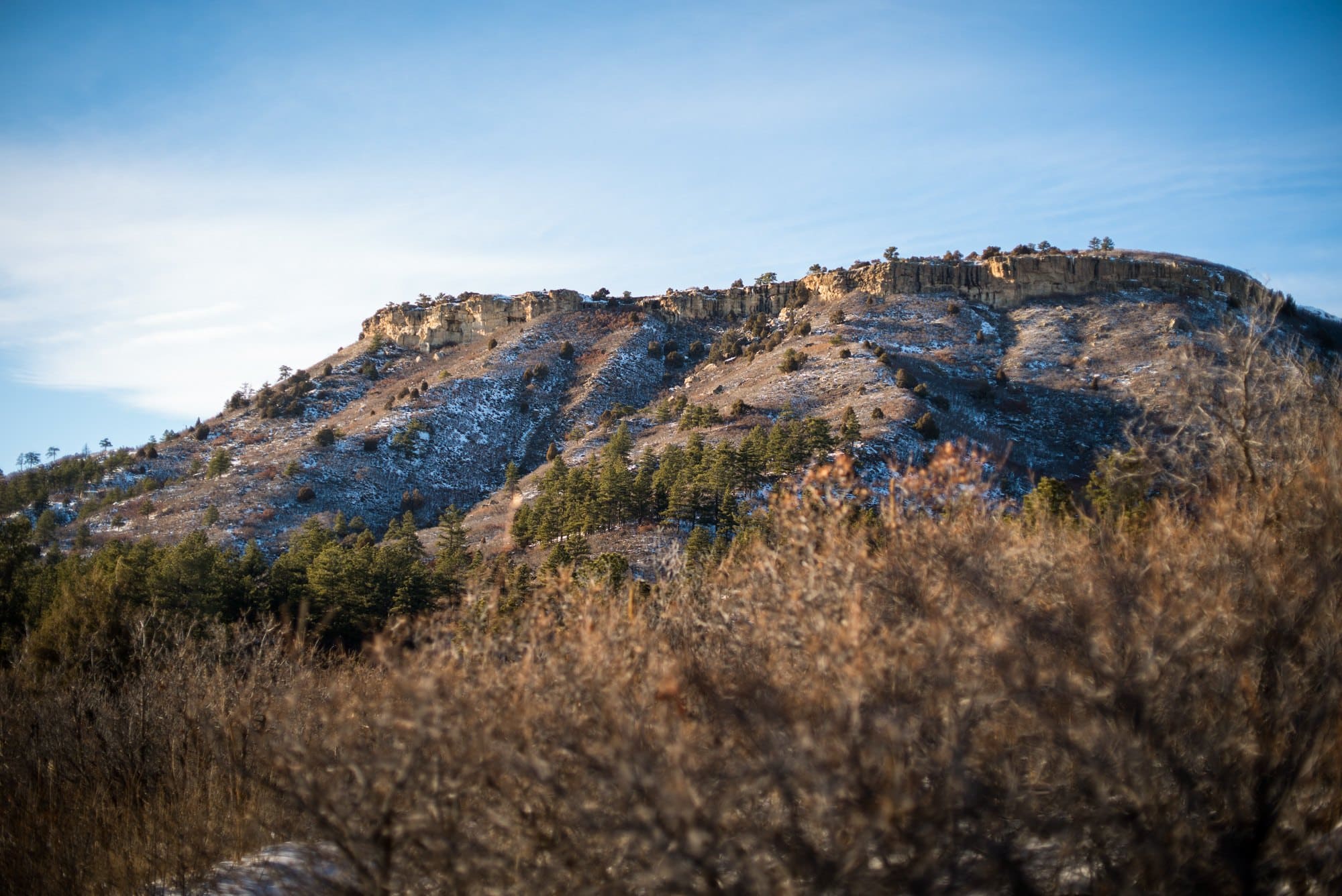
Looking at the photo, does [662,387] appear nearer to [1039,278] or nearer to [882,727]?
[1039,278]

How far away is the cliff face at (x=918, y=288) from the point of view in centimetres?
6656

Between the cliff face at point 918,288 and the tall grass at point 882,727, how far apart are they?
205 ft

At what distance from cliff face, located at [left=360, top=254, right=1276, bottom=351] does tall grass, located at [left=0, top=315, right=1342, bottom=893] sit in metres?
62.5

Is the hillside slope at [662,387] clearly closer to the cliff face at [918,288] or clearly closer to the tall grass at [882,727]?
the cliff face at [918,288]

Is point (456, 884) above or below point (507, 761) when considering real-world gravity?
below

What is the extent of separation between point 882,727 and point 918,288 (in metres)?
67.3

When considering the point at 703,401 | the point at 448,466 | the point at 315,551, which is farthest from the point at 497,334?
the point at 315,551

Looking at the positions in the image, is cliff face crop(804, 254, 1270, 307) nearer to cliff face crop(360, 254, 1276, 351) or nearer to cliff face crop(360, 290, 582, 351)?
cliff face crop(360, 254, 1276, 351)

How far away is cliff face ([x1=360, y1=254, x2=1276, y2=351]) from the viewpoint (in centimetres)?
6656

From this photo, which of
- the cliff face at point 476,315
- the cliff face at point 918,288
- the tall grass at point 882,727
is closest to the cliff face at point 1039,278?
the cliff face at point 918,288

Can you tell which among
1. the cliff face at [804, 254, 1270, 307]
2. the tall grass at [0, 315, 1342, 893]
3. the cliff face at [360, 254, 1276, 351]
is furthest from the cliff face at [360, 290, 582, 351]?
the tall grass at [0, 315, 1342, 893]

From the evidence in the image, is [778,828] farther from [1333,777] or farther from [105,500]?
[105,500]

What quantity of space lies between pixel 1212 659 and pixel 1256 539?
1785 millimetres

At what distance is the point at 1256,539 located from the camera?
7.59 meters
